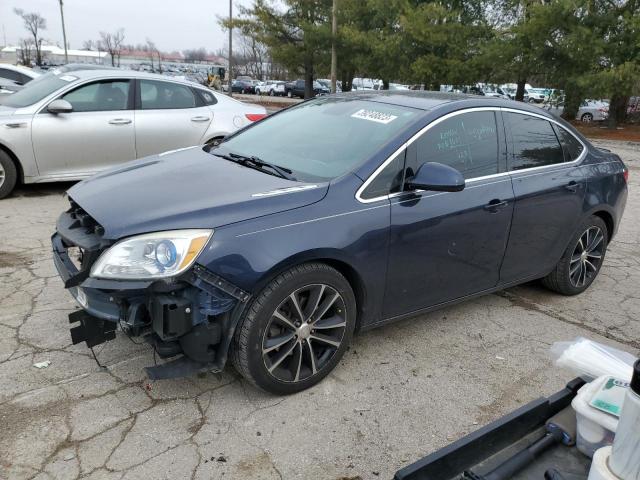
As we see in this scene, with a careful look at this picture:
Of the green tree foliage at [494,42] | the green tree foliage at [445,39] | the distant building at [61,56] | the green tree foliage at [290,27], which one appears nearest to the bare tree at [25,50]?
the distant building at [61,56]

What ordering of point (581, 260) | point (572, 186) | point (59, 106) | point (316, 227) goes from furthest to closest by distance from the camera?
point (59, 106) → point (581, 260) → point (572, 186) → point (316, 227)

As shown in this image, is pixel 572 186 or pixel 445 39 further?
pixel 445 39

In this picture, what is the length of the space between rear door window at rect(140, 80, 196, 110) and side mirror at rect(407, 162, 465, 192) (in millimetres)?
5066

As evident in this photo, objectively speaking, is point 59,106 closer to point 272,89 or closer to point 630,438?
point 630,438

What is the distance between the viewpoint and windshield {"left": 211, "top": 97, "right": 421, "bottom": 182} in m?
3.24

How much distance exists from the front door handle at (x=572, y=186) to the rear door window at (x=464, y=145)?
0.81 metres

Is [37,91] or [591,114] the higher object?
[37,91]

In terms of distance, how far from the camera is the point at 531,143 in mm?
4020

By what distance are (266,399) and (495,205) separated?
1.96m

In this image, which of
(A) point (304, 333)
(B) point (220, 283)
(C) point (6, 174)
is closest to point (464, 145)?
(A) point (304, 333)

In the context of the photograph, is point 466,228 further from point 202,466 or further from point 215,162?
point 202,466

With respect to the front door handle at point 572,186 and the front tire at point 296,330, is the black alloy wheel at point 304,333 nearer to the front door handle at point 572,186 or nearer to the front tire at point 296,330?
the front tire at point 296,330

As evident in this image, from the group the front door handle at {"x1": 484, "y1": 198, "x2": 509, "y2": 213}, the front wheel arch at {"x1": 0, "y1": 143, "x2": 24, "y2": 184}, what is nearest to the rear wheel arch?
the front door handle at {"x1": 484, "y1": 198, "x2": 509, "y2": 213}

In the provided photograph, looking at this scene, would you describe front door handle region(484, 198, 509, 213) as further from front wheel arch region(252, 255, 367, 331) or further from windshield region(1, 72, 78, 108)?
windshield region(1, 72, 78, 108)
